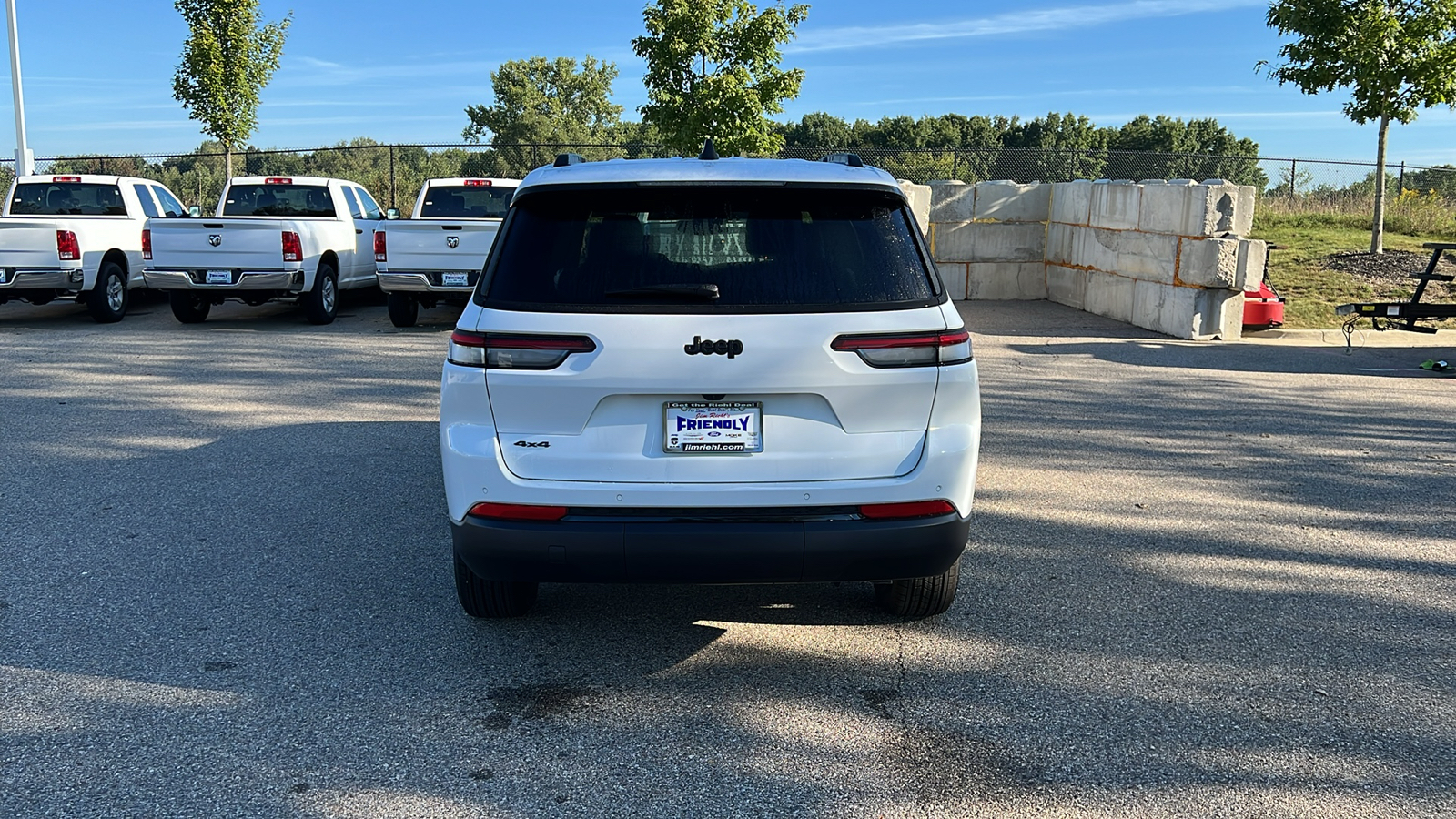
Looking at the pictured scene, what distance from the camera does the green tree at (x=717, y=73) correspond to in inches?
814

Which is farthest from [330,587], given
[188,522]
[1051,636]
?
[1051,636]

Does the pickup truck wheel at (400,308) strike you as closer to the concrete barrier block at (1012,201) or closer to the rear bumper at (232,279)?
the rear bumper at (232,279)

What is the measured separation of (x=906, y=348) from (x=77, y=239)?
46.7 feet

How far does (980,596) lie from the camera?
4.91 m

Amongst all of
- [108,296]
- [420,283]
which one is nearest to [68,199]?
[108,296]

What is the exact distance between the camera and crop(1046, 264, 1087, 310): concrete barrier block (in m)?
16.8

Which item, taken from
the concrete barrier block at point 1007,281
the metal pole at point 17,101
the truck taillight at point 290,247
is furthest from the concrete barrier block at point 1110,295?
the metal pole at point 17,101

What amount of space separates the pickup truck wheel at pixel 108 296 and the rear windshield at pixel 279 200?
1.66 meters

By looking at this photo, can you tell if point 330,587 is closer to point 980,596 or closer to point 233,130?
point 980,596

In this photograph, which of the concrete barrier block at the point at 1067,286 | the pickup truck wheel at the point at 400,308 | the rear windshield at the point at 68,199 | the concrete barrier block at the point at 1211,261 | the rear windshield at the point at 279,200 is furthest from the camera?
the concrete barrier block at the point at 1067,286

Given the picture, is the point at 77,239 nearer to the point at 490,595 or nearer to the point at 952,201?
the point at 952,201

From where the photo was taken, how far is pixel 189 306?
50.0 feet

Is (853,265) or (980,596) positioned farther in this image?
(980,596)

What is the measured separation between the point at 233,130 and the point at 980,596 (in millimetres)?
22623
